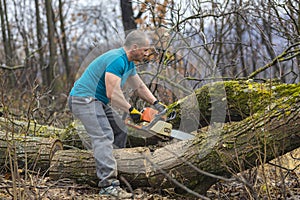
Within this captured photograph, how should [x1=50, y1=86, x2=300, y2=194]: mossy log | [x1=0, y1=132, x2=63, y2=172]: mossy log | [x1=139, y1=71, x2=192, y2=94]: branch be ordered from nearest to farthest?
[x1=50, y1=86, x2=300, y2=194]: mossy log < [x1=0, y1=132, x2=63, y2=172]: mossy log < [x1=139, y1=71, x2=192, y2=94]: branch

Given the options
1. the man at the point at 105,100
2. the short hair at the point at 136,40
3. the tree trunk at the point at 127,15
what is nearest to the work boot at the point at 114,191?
the man at the point at 105,100

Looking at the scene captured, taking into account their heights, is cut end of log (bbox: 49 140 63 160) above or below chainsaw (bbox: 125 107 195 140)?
below

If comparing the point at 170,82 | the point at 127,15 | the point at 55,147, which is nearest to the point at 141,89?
the point at 55,147

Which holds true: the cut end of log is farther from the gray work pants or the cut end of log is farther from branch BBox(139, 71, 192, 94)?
branch BBox(139, 71, 192, 94)

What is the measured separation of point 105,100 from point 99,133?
17.0 inches

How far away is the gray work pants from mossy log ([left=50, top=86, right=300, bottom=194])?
19 centimetres

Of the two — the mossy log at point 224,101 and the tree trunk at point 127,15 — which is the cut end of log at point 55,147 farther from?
the tree trunk at point 127,15

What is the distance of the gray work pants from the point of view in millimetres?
4355

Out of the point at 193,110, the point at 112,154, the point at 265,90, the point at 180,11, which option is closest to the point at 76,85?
the point at 112,154

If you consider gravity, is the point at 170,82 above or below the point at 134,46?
below

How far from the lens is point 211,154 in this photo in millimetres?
4027

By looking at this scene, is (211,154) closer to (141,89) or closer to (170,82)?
(141,89)

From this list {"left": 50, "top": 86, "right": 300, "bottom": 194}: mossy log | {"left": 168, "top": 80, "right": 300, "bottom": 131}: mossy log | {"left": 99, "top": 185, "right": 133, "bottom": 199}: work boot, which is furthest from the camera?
{"left": 168, "top": 80, "right": 300, "bottom": 131}: mossy log

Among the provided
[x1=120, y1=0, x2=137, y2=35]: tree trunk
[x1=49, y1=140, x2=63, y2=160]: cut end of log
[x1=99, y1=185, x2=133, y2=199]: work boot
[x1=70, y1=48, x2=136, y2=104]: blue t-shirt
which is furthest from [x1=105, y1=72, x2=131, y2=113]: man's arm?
[x1=120, y1=0, x2=137, y2=35]: tree trunk
